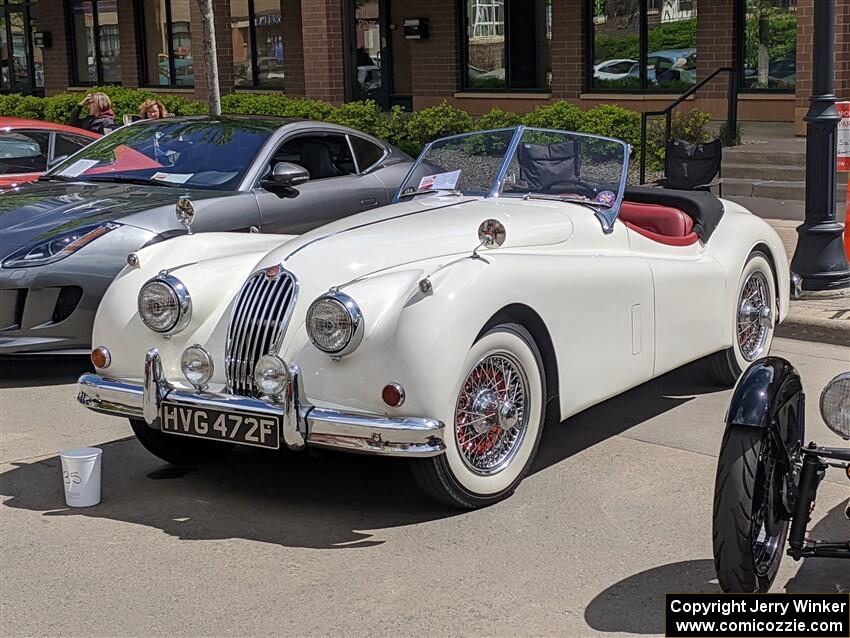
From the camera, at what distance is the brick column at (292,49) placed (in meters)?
A: 23.6

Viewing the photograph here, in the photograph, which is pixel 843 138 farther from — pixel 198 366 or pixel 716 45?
pixel 716 45

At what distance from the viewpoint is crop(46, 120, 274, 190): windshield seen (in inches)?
343

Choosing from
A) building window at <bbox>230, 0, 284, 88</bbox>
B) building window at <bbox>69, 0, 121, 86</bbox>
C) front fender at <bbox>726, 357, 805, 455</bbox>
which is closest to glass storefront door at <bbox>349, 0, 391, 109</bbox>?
building window at <bbox>230, 0, 284, 88</bbox>

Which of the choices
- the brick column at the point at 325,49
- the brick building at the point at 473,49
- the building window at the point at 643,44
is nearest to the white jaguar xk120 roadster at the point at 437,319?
the brick building at the point at 473,49

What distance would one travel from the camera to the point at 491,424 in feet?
17.5

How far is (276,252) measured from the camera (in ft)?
18.6

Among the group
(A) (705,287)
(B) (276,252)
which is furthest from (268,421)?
(A) (705,287)

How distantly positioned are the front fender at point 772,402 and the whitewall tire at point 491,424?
1.26 m

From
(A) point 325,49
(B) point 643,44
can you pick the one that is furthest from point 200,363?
(A) point 325,49

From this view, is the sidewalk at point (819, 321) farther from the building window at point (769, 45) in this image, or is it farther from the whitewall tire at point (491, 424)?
the building window at point (769, 45)

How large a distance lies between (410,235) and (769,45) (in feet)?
43.7

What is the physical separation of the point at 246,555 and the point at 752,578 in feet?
6.52

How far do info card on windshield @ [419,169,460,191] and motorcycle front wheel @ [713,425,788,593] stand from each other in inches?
113

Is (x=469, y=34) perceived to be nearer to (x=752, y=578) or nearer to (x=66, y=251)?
(x=66, y=251)
